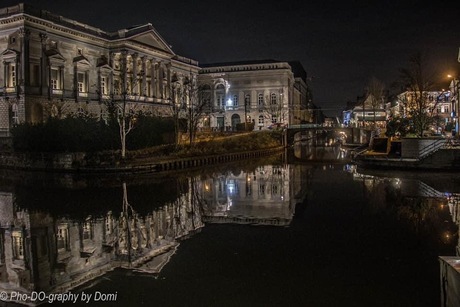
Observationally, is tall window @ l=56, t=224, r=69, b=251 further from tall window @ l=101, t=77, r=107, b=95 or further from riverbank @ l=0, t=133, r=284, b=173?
tall window @ l=101, t=77, r=107, b=95

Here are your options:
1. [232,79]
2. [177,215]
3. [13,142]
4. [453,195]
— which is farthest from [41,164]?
[232,79]

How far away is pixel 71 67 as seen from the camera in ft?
205

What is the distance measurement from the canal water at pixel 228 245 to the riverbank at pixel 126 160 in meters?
9.48

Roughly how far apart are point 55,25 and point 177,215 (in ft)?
160

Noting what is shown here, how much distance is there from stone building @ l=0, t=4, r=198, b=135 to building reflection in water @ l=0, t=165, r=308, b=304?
25.7 meters

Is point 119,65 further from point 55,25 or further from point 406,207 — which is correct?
point 406,207

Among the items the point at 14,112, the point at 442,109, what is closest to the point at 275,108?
the point at 442,109

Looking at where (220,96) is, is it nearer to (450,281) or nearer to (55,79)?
(55,79)

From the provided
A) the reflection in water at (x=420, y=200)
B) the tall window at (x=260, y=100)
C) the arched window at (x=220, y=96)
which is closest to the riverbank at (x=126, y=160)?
the reflection in water at (x=420, y=200)

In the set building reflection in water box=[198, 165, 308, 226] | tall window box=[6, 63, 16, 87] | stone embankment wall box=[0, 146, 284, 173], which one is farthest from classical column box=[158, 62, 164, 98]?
building reflection in water box=[198, 165, 308, 226]

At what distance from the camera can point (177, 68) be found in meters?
90.1

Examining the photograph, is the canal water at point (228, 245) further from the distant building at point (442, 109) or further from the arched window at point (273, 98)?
the arched window at point (273, 98)

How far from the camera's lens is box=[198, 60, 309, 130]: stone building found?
102500 millimetres

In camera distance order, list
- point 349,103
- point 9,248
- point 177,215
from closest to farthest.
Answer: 1. point 9,248
2. point 177,215
3. point 349,103
